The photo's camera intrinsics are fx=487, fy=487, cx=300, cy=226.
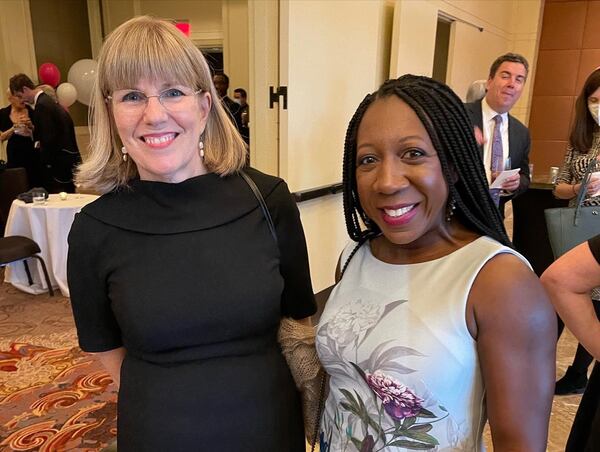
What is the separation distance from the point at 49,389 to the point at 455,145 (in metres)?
2.78

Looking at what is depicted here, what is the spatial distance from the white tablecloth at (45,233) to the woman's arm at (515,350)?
384 cm

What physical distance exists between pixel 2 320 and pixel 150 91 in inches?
134

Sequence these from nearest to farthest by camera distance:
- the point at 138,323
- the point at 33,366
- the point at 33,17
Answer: the point at 138,323
the point at 33,366
the point at 33,17

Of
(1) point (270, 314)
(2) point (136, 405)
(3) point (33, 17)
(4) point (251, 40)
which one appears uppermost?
(3) point (33, 17)

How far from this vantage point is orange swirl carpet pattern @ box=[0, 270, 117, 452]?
2369mm

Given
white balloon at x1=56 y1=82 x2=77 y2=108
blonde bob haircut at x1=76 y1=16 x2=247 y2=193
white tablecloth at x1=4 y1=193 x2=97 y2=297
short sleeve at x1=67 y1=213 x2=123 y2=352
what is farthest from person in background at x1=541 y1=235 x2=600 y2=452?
white balloon at x1=56 y1=82 x2=77 y2=108

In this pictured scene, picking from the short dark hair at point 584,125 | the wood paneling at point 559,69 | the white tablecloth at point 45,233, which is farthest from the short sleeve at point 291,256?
the wood paneling at point 559,69

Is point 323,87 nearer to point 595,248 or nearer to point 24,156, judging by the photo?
point 595,248

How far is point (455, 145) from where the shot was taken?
2.89ft

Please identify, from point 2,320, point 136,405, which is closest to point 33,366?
point 2,320

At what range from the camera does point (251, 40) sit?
2.83m

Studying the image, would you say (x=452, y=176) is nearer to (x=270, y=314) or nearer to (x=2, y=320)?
(x=270, y=314)

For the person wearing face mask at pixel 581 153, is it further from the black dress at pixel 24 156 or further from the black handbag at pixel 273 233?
the black dress at pixel 24 156

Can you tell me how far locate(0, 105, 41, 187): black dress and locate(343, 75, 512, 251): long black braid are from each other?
5618 millimetres
